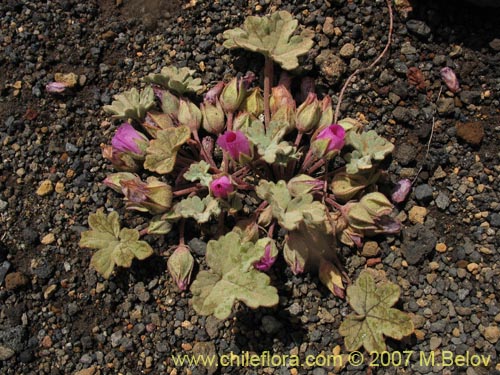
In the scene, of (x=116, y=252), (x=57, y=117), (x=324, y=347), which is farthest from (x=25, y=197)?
(x=324, y=347)

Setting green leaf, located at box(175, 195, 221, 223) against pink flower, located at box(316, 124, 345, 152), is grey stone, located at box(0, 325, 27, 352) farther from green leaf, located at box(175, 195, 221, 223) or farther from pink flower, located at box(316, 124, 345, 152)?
pink flower, located at box(316, 124, 345, 152)

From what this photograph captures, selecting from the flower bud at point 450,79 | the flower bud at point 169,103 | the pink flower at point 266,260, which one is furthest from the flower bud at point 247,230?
the flower bud at point 450,79

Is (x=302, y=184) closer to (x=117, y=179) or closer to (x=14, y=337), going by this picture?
(x=117, y=179)

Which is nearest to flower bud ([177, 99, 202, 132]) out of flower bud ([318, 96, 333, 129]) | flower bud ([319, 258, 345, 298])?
flower bud ([318, 96, 333, 129])

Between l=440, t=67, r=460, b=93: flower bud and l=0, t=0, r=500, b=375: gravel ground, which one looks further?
l=440, t=67, r=460, b=93: flower bud

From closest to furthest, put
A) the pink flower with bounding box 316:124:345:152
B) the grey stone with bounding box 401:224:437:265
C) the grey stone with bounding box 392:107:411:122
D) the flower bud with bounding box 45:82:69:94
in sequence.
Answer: the pink flower with bounding box 316:124:345:152
the grey stone with bounding box 401:224:437:265
the grey stone with bounding box 392:107:411:122
the flower bud with bounding box 45:82:69:94

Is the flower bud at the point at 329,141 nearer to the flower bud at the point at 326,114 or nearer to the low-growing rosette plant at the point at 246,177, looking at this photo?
the low-growing rosette plant at the point at 246,177
